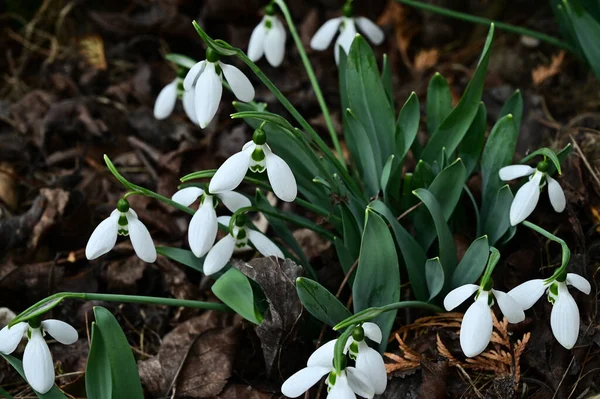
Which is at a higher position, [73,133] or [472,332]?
[472,332]

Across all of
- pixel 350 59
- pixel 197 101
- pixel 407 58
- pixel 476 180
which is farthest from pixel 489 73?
pixel 197 101

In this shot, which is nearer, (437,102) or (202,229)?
(202,229)

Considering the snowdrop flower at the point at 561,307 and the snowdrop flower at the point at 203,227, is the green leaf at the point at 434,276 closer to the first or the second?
the snowdrop flower at the point at 561,307

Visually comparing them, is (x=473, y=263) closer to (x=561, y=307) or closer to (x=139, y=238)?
(x=561, y=307)

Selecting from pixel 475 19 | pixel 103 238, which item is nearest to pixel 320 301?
pixel 103 238

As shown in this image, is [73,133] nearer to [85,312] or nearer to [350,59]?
[85,312]
